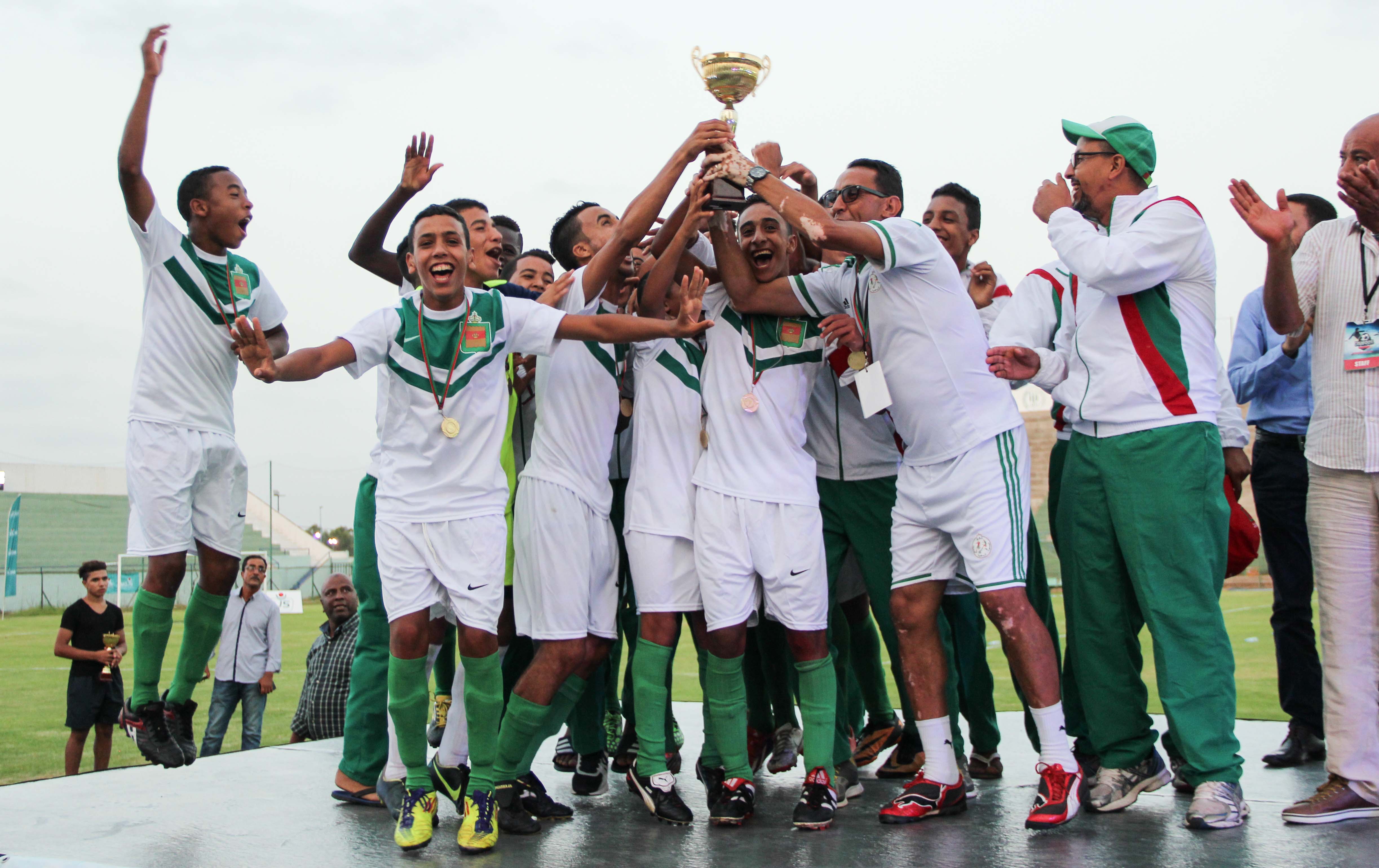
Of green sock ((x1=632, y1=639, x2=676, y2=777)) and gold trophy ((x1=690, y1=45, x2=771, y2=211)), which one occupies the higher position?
gold trophy ((x1=690, y1=45, x2=771, y2=211))

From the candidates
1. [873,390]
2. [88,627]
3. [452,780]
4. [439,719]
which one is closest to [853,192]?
[873,390]

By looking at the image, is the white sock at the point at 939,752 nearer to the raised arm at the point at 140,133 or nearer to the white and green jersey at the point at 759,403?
the white and green jersey at the point at 759,403

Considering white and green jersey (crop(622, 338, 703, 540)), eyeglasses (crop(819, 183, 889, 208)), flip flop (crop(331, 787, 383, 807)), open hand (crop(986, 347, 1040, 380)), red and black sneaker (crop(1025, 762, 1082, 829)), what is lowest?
flip flop (crop(331, 787, 383, 807))

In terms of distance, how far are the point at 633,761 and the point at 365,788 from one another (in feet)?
4.04

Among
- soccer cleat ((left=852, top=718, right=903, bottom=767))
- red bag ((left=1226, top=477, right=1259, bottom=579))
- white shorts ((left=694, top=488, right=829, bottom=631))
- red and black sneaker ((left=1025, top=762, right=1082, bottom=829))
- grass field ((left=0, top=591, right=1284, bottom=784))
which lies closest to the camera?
red and black sneaker ((left=1025, top=762, right=1082, bottom=829))

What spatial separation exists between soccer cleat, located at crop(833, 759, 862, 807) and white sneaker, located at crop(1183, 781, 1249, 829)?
1.30m

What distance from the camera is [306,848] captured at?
→ 3.84 metres

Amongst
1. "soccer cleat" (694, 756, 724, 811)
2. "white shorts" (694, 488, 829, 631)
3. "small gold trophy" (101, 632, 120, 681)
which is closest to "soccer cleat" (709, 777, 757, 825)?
"soccer cleat" (694, 756, 724, 811)

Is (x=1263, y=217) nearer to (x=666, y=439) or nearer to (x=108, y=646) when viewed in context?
(x=666, y=439)

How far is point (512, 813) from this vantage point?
4133 mm

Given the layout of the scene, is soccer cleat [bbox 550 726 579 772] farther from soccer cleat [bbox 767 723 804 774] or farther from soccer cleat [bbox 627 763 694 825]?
soccer cleat [bbox 627 763 694 825]

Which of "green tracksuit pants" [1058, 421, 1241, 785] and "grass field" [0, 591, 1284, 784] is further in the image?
"grass field" [0, 591, 1284, 784]

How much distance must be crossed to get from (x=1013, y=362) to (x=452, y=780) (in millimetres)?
2805

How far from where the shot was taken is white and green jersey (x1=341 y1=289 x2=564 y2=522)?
159 inches
